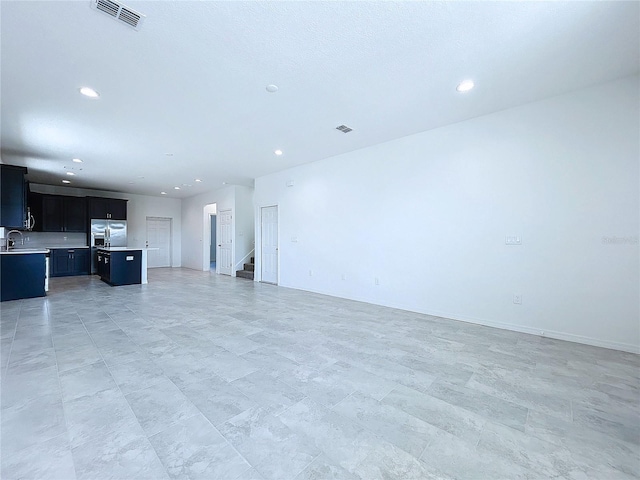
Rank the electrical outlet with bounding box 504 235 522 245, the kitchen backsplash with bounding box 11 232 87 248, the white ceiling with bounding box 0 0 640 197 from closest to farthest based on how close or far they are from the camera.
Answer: the white ceiling with bounding box 0 0 640 197
the electrical outlet with bounding box 504 235 522 245
the kitchen backsplash with bounding box 11 232 87 248

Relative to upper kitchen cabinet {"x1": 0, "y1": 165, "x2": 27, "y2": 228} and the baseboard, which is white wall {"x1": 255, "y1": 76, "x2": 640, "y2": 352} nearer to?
the baseboard

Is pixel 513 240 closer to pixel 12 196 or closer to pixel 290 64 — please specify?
pixel 290 64

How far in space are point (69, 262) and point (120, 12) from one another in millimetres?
9674

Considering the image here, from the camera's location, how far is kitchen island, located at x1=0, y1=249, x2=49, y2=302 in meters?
5.22

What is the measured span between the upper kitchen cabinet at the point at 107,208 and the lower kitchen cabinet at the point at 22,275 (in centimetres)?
421

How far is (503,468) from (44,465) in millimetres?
2414

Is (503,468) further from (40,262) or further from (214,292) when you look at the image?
(40,262)

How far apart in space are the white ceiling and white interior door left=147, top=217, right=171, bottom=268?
21.4ft

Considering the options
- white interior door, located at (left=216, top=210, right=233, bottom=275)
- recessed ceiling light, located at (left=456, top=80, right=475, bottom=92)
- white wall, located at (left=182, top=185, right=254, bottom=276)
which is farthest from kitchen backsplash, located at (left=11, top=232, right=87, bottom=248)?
recessed ceiling light, located at (left=456, top=80, right=475, bottom=92)

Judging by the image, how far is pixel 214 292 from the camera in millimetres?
6141

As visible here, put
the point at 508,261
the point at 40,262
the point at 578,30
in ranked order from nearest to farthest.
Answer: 1. the point at 578,30
2. the point at 508,261
3. the point at 40,262

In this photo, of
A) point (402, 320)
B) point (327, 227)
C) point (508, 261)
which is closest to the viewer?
point (508, 261)

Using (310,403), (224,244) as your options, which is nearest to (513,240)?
(310,403)

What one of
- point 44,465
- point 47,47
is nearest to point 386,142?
point 47,47
